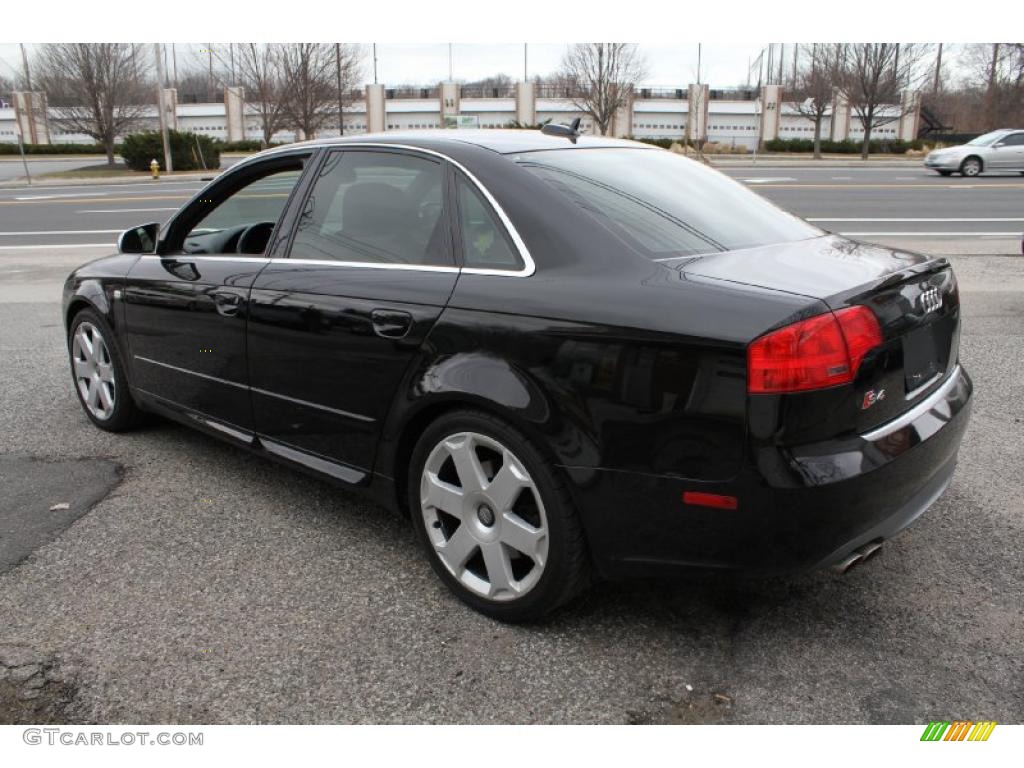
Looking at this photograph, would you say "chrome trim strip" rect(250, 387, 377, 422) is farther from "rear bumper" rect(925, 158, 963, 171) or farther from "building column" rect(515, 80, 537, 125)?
"building column" rect(515, 80, 537, 125)

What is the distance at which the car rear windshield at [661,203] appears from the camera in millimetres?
2820

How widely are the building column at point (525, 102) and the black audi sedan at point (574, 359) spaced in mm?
66160

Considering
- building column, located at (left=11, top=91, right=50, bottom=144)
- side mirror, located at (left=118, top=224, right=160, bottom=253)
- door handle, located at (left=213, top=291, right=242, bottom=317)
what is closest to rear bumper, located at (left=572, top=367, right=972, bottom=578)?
door handle, located at (left=213, top=291, right=242, bottom=317)

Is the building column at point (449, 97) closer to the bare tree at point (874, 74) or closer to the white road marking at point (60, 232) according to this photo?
the bare tree at point (874, 74)

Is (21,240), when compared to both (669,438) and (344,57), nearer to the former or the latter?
(669,438)

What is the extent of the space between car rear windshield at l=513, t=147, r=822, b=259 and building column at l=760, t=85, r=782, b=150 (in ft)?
220

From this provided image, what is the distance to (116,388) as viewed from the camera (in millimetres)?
4664

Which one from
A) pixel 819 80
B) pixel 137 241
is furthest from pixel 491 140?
pixel 819 80

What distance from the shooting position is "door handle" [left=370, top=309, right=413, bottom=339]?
9.66 feet

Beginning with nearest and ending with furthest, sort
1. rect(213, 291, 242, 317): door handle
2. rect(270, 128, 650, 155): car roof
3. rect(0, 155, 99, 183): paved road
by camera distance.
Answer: rect(270, 128, 650, 155): car roof → rect(213, 291, 242, 317): door handle → rect(0, 155, 99, 183): paved road

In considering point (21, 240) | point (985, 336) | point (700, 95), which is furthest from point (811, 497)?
point (700, 95)

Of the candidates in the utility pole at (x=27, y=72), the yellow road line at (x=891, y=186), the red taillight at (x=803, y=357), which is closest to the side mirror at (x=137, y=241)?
the red taillight at (x=803, y=357)

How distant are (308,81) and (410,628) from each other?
43.7 metres

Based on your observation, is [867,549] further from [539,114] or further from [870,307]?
[539,114]
